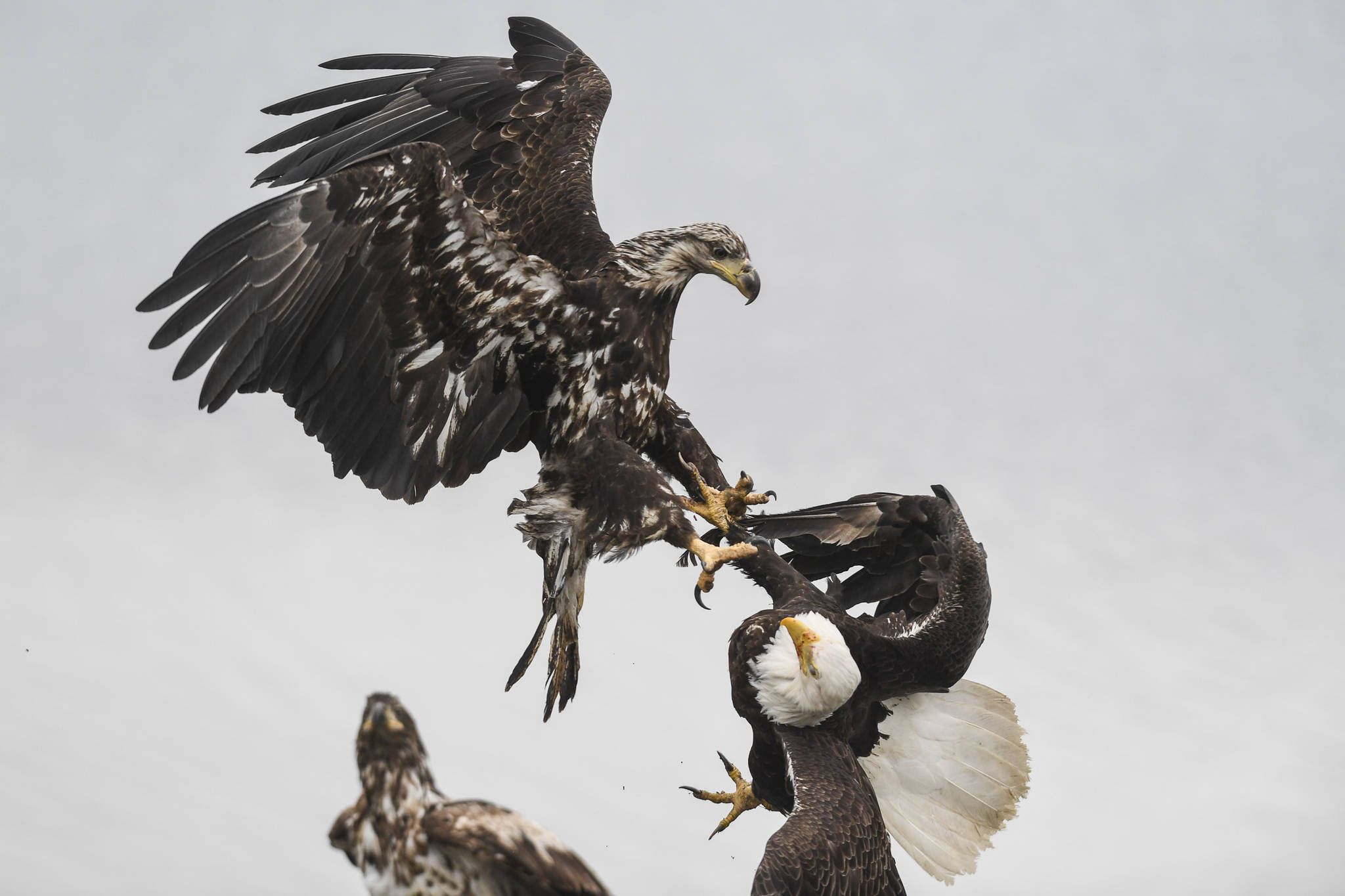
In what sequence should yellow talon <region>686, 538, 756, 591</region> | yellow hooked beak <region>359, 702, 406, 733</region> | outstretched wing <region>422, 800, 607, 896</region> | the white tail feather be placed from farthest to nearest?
1. the white tail feather
2. yellow talon <region>686, 538, 756, 591</region>
3. yellow hooked beak <region>359, 702, 406, 733</region>
4. outstretched wing <region>422, 800, 607, 896</region>

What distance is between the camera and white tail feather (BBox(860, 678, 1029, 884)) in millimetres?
5473

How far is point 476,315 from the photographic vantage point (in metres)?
4.98

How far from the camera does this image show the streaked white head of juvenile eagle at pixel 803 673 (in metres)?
4.63

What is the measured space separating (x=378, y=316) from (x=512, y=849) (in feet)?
7.97

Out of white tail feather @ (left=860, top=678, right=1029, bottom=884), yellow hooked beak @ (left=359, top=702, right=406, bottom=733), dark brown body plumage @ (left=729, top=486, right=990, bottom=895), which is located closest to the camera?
yellow hooked beak @ (left=359, top=702, right=406, bottom=733)

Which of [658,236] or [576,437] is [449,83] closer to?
[658,236]

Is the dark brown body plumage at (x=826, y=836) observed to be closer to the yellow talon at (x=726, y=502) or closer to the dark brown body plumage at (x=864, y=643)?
the dark brown body plumage at (x=864, y=643)

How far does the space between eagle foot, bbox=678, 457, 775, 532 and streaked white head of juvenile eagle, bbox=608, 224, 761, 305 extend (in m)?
0.79

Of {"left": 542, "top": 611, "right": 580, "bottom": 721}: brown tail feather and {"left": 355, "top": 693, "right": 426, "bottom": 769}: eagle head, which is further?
{"left": 542, "top": 611, "right": 580, "bottom": 721}: brown tail feather

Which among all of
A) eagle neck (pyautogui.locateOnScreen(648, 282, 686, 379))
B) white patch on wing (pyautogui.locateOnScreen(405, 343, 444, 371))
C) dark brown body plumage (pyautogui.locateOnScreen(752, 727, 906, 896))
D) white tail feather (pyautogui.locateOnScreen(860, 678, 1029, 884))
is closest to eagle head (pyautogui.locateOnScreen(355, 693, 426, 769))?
dark brown body plumage (pyautogui.locateOnScreen(752, 727, 906, 896))

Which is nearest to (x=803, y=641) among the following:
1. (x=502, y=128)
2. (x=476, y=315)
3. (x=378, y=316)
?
(x=476, y=315)

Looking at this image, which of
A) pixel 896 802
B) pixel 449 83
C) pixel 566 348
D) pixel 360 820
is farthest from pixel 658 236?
pixel 360 820

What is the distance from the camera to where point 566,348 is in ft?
17.0

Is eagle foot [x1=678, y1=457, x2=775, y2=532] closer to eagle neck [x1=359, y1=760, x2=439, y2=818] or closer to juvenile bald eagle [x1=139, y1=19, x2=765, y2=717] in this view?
juvenile bald eagle [x1=139, y1=19, x2=765, y2=717]
